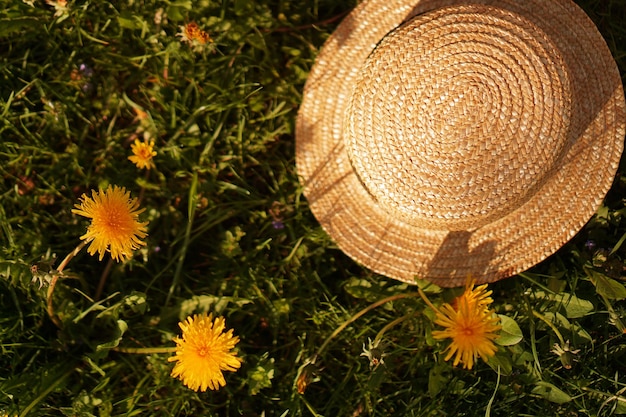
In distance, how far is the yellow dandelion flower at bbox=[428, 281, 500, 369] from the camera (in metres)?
1.54

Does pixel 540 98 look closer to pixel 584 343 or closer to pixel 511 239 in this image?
pixel 511 239

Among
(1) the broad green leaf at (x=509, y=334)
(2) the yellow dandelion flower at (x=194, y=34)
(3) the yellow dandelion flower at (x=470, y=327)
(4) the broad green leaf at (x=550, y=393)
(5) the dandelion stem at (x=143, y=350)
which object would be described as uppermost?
(2) the yellow dandelion flower at (x=194, y=34)

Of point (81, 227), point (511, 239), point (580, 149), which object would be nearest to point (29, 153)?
point (81, 227)

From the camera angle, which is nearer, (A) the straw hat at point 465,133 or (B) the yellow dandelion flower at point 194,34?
(A) the straw hat at point 465,133

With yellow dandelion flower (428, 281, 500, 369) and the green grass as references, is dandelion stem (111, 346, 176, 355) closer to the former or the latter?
the green grass

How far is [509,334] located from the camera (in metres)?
1.71

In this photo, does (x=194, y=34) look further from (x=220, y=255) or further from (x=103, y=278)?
(x=103, y=278)

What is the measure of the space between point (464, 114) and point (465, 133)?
0.16 ft

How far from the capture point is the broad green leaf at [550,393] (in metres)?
1.77

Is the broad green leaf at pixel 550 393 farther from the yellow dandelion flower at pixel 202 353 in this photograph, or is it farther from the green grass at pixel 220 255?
the yellow dandelion flower at pixel 202 353

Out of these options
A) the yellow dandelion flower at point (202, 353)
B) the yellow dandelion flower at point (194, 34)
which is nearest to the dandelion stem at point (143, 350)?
the yellow dandelion flower at point (202, 353)

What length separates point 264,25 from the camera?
2.06 metres

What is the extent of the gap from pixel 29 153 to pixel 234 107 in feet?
2.35

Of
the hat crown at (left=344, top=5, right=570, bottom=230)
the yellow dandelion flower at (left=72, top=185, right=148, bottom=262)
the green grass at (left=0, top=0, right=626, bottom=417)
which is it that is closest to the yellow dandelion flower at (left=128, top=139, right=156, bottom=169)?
the green grass at (left=0, top=0, right=626, bottom=417)
